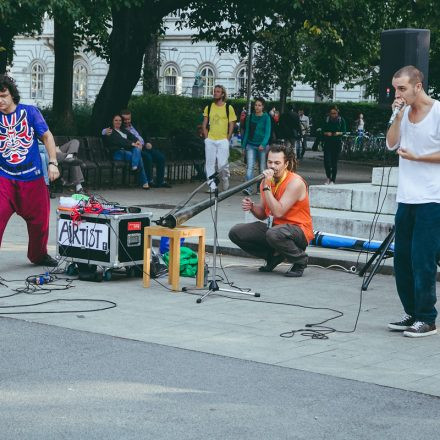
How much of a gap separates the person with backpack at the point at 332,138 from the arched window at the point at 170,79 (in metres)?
43.1

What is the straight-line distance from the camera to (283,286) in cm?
1038

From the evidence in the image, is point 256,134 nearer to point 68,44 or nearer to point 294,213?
point 294,213

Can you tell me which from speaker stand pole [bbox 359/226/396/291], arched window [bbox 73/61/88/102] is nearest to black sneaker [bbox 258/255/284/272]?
speaker stand pole [bbox 359/226/396/291]

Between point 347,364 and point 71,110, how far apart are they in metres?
21.4

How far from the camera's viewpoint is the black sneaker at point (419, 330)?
8.01 m

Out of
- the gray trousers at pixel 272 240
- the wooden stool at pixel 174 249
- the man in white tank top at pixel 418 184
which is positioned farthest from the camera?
the gray trousers at pixel 272 240

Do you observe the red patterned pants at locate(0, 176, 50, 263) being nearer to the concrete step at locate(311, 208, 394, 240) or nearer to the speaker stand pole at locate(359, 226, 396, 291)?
the speaker stand pole at locate(359, 226, 396, 291)

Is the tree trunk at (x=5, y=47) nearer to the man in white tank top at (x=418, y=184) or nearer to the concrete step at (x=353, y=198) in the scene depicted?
the concrete step at (x=353, y=198)

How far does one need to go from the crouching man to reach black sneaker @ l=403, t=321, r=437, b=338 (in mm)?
2869

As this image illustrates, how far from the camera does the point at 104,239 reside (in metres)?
10.2

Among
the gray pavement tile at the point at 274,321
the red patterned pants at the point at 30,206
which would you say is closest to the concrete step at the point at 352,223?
the gray pavement tile at the point at 274,321

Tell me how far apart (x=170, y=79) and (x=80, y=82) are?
5933mm

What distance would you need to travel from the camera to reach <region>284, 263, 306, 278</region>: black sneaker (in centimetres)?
1098

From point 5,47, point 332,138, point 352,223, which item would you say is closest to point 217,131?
point 332,138
